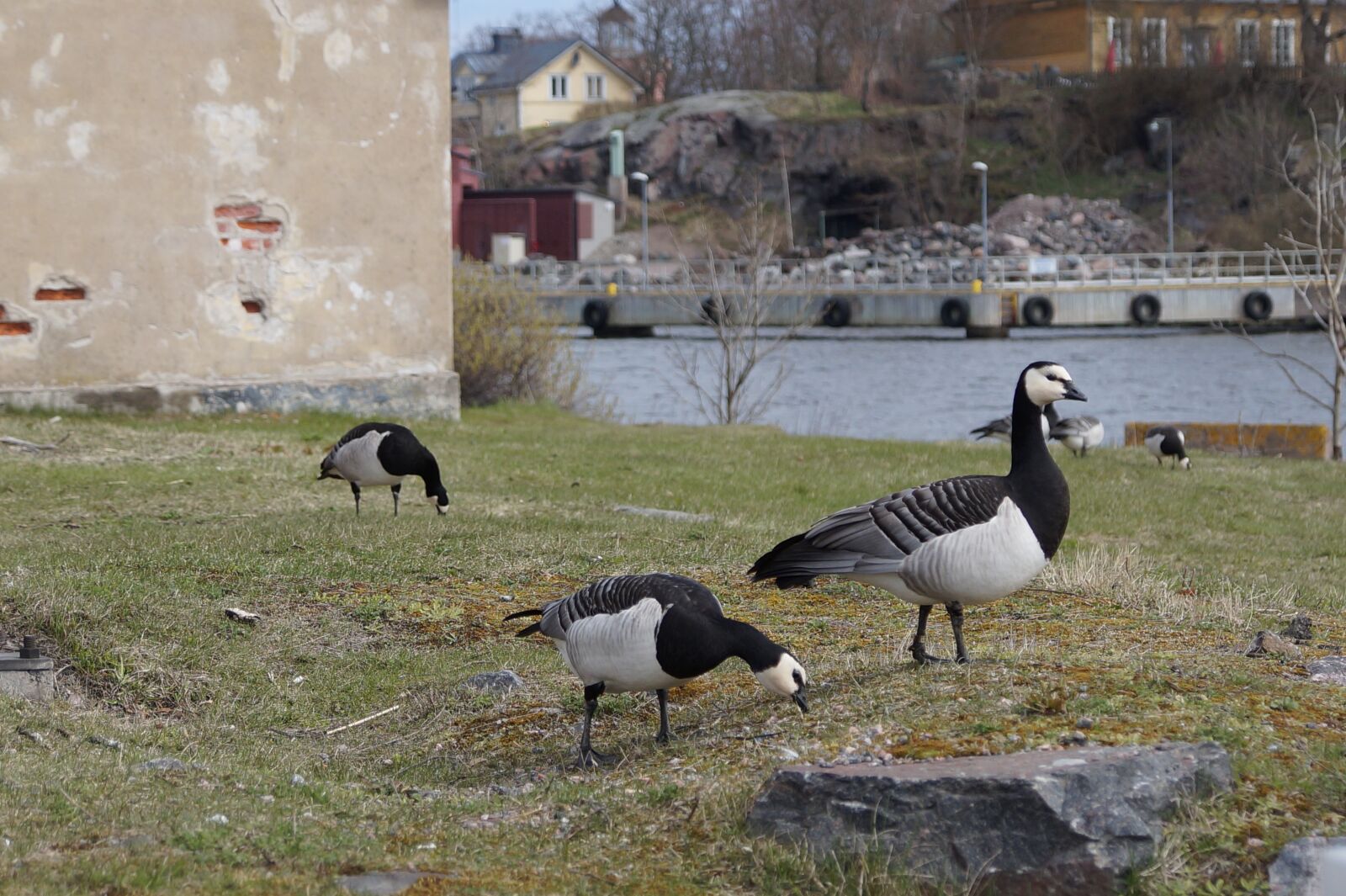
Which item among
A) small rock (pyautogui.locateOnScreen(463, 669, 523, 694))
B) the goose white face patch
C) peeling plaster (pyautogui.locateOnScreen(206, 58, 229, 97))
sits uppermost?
peeling plaster (pyautogui.locateOnScreen(206, 58, 229, 97))

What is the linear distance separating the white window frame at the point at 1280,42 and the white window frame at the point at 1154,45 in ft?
24.6

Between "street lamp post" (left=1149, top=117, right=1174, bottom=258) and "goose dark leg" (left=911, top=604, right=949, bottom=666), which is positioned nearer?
"goose dark leg" (left=911, top=604, right=949, bottom=666)

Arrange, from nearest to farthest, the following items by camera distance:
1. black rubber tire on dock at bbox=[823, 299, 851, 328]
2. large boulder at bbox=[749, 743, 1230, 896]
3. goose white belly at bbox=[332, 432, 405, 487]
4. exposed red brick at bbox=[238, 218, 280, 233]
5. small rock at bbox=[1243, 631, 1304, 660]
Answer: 1. large boulder at bbox=[749, 743, 1230, 896]
2. small rock at bbox=[1243, 631, 1304, 660]
3. goose white belly at bbox=[332, 432, 405, 487]
4. exposed red brick at bbox=[238, 218, 280, 233]
5. black rubber tire on dock at bbox=[823, 299, 851, 328]

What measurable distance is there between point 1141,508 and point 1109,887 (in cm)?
1303

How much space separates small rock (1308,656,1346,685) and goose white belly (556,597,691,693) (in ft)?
10.9

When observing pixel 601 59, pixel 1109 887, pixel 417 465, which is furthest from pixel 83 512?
pixel 601 59

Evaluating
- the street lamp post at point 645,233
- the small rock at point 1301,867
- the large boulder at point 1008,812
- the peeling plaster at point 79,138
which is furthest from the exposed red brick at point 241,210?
the street lamp post at point 645,233

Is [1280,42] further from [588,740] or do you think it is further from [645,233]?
[588,740]

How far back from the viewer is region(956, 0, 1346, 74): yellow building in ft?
361

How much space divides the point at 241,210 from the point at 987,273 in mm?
57407

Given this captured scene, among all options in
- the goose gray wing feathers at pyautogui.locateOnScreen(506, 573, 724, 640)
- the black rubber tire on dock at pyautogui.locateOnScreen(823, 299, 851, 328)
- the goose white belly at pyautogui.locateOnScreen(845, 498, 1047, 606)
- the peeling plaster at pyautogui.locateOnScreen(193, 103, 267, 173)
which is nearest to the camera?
the goose gray wing feathers at pyautogui.locateOnScreen(506, 573, 724, 640)

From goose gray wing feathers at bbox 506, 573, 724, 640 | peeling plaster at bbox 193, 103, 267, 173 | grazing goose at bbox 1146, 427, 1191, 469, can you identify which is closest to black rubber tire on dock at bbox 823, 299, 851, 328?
grazing goose at bbox 1146, 427, 1191, 469

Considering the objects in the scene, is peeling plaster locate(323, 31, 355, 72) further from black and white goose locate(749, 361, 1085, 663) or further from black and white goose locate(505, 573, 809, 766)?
black and white goose locate(505, 573, 809, 766)

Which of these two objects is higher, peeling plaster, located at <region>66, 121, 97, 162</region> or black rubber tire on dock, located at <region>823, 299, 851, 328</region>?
peeling plaster, located at <region>66, 121, 97, 162</region>
